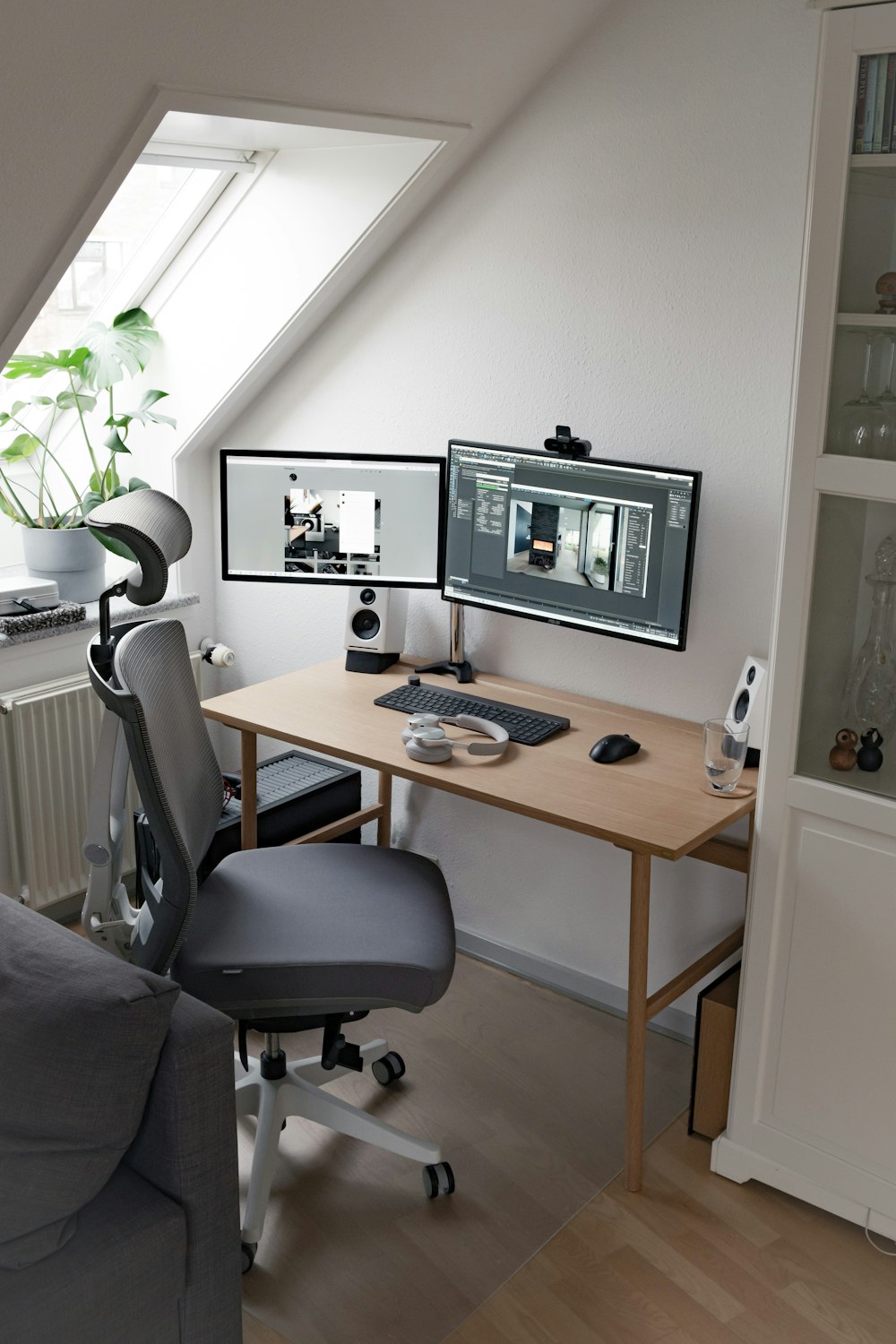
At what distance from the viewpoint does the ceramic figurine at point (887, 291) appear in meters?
1.99

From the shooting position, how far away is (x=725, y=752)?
7.72ft

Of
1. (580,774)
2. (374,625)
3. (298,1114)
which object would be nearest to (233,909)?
(298,1114)

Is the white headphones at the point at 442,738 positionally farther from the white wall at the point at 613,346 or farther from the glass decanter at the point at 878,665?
the glass decanter at the point at 878,665

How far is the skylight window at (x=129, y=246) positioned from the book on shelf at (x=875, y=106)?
Answer: 1.64 m

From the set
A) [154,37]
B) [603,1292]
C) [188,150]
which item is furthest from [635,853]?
[188,150]

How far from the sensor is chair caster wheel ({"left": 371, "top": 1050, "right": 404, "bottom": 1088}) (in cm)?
268

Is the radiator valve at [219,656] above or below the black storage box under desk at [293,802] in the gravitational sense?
above

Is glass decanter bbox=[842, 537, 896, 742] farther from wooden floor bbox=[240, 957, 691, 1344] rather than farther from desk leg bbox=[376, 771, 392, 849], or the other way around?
desk leg bbox=[376, 771, 392, 849]

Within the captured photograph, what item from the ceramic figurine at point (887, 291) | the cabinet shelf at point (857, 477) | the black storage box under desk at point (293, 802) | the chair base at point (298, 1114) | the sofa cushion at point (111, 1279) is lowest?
the chair base at point (298, 1114)

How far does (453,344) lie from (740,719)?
1.14 meters

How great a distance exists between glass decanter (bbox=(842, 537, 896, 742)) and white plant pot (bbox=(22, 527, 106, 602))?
1985 mm

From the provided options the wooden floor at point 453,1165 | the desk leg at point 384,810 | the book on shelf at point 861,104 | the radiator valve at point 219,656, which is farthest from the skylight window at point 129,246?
the wooden floor at point 453,1165

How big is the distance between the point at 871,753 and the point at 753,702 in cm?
32

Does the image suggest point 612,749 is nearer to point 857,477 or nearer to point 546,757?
point 546,757
